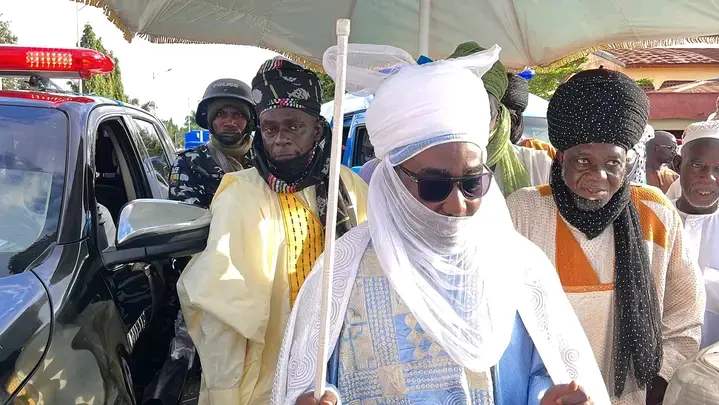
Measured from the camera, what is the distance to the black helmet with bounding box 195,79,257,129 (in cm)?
403

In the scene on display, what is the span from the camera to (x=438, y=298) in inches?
64.7

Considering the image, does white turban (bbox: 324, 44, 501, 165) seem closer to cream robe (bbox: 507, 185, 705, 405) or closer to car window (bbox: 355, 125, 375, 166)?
cream robe (bbox: 507, 185, 705, 405)

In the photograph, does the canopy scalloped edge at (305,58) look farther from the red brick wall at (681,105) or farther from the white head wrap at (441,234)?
the red brick wall at (681,105)

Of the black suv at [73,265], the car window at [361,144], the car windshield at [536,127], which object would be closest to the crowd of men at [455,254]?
the black suv at [73,265]

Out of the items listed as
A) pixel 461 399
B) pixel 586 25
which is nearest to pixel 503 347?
pixel 461 399

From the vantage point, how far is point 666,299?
2451 mm

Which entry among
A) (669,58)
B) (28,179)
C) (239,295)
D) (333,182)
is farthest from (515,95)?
(669,58)

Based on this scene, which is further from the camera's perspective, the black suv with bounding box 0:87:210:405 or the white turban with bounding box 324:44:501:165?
the black suv with bounding box 0:87:210:405

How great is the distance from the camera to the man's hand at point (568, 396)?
156cm

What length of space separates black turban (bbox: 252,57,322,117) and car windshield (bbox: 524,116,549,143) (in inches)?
190

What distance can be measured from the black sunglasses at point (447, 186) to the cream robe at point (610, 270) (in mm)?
787

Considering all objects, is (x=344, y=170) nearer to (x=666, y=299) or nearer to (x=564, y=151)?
(x=564, y=151)

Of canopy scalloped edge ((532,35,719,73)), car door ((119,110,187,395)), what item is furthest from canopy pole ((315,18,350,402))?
canopy scalloped edge ((532,35,719,73))

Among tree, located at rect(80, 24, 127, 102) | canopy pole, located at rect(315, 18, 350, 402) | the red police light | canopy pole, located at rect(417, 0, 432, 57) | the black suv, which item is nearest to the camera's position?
canopy pole, located at rect(315, 18, 350, 402)
